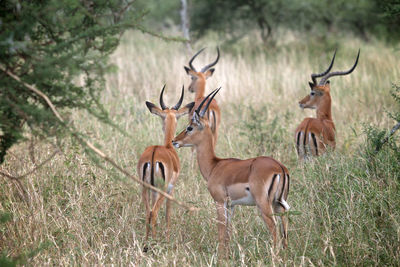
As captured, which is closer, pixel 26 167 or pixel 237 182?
pixel 237 182

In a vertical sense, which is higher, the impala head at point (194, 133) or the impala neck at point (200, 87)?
the impala neck at point (200, 87)

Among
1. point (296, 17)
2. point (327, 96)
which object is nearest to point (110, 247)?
point (327, 96)

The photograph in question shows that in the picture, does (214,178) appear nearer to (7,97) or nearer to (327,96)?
(7,97)

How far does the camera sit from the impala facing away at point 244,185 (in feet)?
11.9

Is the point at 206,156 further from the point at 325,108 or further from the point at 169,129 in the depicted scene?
the point at 325,108

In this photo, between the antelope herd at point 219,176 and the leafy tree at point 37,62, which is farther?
the antelope herd at point 219,176

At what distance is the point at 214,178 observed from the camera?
408 cm

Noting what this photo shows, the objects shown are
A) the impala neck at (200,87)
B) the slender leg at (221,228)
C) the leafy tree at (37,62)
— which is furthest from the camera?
the impala neck at (200,87)

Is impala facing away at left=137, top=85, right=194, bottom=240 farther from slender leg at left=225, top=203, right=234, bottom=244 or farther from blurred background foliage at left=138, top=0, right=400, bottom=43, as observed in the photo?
blurred background foliage at left=138, top=0, right=400, bottom=43

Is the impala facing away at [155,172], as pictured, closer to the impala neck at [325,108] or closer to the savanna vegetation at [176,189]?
the savanna vegetation at [176,189]

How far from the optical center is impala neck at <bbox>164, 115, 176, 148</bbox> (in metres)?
4.81

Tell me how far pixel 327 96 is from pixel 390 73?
3832 mm

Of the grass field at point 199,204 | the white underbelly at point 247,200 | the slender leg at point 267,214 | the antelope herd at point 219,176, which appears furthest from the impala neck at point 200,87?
the slender leg at point 267,214

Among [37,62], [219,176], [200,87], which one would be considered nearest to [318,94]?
[200,87]
